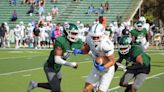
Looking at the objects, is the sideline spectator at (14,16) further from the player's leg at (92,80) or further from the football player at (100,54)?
the player's leg at (92,80)

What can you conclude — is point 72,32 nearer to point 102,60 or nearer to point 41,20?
point 102,60

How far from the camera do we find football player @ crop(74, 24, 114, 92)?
8.90m

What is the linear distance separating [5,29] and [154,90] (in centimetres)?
2185

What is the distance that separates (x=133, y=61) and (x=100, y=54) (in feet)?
5.07

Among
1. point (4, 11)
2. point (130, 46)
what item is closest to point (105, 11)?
point (4, 11)

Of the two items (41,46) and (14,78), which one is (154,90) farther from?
(41,46)

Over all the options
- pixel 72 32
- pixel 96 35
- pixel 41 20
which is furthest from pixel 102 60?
pixel 41 20

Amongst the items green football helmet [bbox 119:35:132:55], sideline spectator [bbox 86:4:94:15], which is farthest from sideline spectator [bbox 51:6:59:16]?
green football helmet [bbox 119:35:132:55]

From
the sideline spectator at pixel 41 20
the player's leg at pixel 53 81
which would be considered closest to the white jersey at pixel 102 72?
the player's leg at pixel 53 81

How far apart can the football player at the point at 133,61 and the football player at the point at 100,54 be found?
1.10 meters

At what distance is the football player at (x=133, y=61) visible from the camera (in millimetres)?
10234

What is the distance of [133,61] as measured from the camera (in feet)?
34.4

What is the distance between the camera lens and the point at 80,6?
42.9 meters

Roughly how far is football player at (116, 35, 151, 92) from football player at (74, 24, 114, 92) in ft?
3.61
